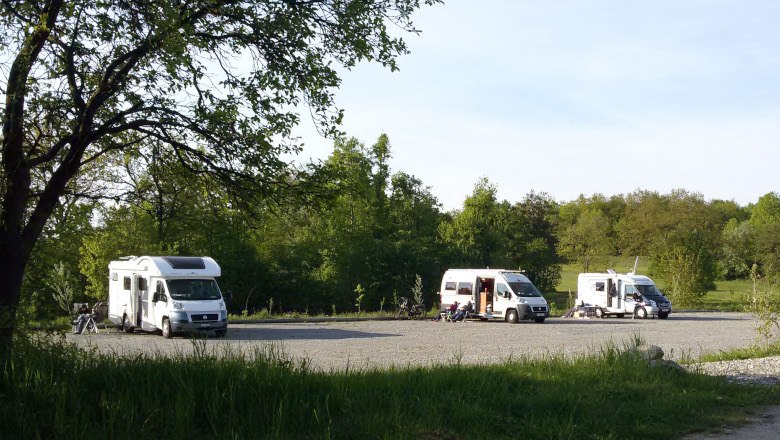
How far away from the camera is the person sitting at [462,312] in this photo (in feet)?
109

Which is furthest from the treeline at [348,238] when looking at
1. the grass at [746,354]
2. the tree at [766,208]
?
the tree at [766,208]

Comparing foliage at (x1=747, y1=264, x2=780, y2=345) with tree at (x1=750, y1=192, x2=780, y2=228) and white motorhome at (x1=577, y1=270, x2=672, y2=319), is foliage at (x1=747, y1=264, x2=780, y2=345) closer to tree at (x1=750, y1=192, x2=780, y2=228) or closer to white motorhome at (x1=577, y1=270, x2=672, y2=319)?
white motorhome at (x1=577, y1=270, x2=672, y2=319)

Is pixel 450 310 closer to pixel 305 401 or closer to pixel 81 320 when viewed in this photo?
pixel 81 320

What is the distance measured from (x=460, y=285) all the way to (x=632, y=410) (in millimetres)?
25811

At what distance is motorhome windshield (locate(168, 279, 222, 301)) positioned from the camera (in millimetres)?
23047

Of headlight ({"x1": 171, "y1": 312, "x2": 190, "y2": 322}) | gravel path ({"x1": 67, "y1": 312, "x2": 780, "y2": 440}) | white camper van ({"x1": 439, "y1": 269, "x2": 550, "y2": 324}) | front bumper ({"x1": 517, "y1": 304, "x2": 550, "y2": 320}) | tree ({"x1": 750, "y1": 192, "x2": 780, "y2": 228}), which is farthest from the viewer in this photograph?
tree ({"x1": 750, "y1": 192, "x2": 780, "y2": 228})

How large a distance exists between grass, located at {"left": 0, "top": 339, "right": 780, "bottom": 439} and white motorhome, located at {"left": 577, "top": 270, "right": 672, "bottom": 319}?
29072mm

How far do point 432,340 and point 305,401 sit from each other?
1491cm

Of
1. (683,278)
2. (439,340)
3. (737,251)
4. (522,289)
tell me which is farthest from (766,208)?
(439,340)

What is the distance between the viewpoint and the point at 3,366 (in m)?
7.38

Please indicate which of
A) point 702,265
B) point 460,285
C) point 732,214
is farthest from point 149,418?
point 732,214

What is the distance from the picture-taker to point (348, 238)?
5159cm

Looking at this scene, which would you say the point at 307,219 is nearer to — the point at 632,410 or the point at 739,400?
the point at 632,410

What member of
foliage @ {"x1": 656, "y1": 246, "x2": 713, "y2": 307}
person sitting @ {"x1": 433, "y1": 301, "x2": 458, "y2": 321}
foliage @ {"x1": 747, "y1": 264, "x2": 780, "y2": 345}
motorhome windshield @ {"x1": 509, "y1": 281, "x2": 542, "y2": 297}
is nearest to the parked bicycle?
person sitting @ {"x1": 433, "y1": 301, "x2": 458, "y2": 321}
